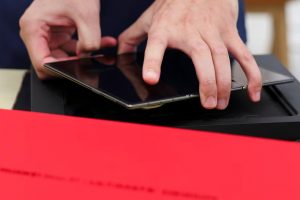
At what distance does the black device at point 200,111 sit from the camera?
0.45 m

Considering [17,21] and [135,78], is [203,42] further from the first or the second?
[17,21]

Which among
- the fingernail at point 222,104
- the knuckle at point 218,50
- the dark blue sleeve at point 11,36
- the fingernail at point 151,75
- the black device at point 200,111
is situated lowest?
the dark blue sleeve at point 11,36

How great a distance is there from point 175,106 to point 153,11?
21cm

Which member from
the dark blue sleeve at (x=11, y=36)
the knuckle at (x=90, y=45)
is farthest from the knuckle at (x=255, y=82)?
the dark blue sleeve at (x=11, y=36)

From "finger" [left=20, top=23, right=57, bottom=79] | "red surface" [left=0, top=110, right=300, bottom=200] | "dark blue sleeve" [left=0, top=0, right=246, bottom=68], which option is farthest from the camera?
"dark blue sleeve" [left=0, top=0, right=246, bottom=68]

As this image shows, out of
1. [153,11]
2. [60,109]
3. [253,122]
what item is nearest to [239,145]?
[253,122]

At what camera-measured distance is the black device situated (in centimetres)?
45

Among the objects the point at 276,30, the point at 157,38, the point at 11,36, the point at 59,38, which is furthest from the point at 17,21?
the point at 276,30

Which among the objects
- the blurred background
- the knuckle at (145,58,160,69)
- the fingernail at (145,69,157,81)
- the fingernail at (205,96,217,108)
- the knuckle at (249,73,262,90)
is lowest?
the blurred background

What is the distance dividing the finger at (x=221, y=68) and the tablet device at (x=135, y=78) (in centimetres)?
1

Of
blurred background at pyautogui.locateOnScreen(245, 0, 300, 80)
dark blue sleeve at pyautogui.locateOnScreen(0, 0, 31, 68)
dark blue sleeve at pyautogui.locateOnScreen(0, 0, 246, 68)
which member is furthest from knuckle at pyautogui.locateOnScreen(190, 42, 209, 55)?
blurred background at pyautogui.locateOnScreen(245, 0, 300, 80)

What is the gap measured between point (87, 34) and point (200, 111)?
8.9 inches

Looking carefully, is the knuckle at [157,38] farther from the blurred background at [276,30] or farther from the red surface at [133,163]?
the blurred background at [276,30]

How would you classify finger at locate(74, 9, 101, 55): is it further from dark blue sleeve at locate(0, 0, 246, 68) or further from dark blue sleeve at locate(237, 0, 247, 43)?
dark blue sleeve at locate(237, 0, 247, 43)
